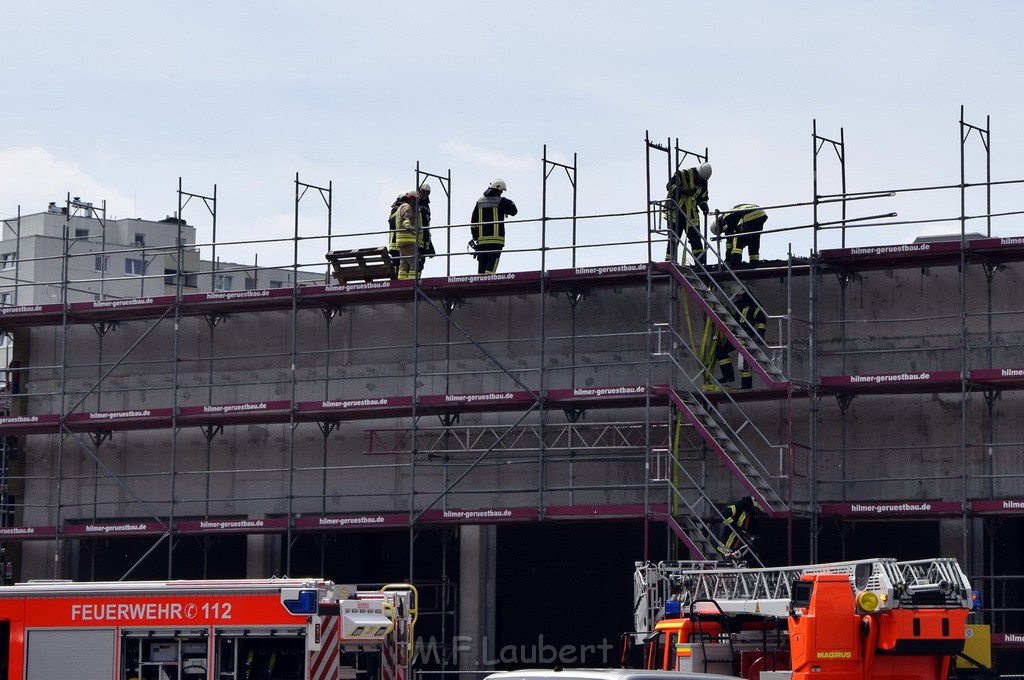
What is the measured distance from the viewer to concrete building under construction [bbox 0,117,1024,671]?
27.5 m

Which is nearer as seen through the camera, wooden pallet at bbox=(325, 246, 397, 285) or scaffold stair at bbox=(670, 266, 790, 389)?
scaffold stair at bbox=(670, 266, 790, 389)

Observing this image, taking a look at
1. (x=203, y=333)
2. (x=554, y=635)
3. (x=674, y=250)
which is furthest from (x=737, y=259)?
(x=203, y=333)

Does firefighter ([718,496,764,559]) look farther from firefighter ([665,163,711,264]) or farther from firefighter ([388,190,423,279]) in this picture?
firefighter ([388,190,423,279])

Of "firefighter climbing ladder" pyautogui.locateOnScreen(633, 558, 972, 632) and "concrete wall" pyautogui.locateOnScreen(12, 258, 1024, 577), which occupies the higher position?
"concrete wall" pyautogui.locateOnScreen(12, 258, 1024, 577)

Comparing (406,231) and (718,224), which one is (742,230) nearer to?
(718,224)

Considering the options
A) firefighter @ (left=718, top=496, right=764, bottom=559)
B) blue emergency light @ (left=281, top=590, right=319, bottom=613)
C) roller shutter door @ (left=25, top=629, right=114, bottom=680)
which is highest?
firefighter @ (left=718, top=496, right=764, bottom=559)

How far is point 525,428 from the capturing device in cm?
3023

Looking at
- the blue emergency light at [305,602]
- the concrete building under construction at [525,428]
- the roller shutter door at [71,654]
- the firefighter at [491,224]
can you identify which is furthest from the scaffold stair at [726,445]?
the roller shutter door at [71,654]

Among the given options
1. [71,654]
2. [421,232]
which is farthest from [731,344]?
[71,654]

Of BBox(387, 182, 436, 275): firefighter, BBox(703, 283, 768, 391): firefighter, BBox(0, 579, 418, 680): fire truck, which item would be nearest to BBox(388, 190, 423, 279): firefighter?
BBox(387, 182, 436, 275): firefighter

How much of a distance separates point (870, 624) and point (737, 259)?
35.0ft

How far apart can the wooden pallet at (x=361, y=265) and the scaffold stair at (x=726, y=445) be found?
633 cm

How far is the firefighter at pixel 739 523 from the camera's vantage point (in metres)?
26.4

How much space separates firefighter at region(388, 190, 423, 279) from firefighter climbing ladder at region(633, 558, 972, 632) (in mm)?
9049
